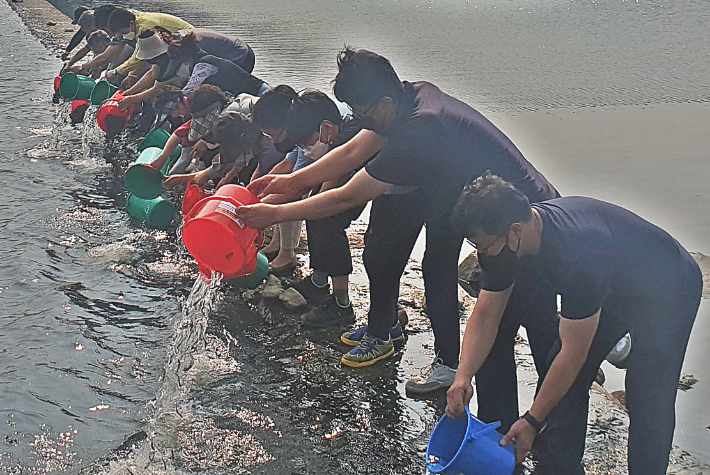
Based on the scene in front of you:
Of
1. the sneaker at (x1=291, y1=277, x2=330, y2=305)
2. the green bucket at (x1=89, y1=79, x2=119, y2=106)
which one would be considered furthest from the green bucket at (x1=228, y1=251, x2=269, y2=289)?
the green bucket at (x1=89, y1=79, x2=119, y2=106)

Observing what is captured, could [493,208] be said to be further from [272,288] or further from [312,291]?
[272,288]

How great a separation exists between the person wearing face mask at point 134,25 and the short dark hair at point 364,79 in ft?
16.3

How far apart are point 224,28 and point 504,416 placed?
16.8 meters

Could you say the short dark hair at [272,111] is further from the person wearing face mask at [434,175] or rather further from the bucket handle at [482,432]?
the bucket handle at [482,432]

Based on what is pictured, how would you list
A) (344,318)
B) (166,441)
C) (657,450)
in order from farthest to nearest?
1. (344,318)
2. (166,441)
3. (657,450)

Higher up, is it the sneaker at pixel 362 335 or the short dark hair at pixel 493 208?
the short dark hair at pixel 493 208

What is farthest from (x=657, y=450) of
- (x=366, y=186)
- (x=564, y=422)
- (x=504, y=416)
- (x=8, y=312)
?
(x=8, y=312)

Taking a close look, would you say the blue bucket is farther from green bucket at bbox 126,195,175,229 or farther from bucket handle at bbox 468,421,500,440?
green bucket at bbox 126,195,175,229

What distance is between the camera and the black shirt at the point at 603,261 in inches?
106

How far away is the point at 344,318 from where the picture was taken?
4.88 meters

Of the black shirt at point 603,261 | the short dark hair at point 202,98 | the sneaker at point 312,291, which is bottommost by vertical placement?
the sneaker at point 312,291

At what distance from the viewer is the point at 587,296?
2.68 meters

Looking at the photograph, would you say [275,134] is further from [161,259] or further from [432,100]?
[161,259]

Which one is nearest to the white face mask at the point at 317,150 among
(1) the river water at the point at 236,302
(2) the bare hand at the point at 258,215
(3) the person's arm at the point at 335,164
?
(3) the person's arm at the point at 335,164
